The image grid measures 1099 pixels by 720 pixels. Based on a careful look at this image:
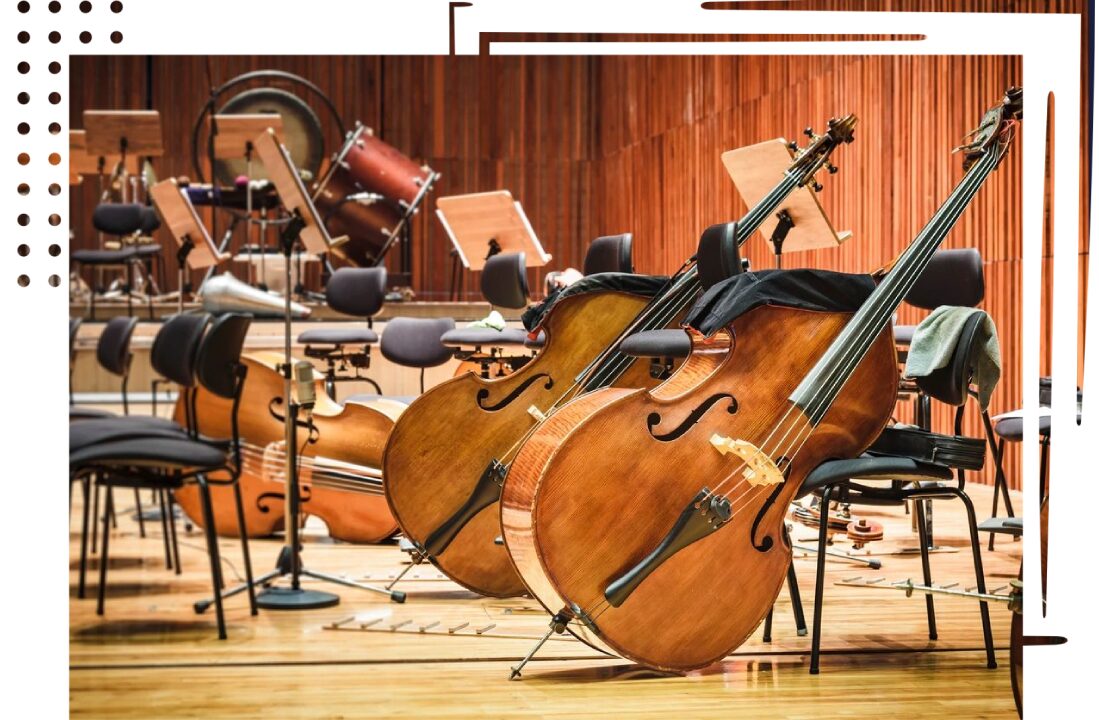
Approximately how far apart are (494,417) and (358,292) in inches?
115

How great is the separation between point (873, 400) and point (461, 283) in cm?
226

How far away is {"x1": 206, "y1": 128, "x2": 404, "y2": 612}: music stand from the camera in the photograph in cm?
345

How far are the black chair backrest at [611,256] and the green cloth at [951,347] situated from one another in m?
0.76

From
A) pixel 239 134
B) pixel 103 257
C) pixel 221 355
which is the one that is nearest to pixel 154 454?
pixel 221 355

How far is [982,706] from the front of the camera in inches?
99.1

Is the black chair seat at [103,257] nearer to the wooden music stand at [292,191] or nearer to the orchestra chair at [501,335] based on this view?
the wooden music stand at [292,191]

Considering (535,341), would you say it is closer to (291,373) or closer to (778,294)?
(291,373)

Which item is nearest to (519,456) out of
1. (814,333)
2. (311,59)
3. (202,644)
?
(814,333)

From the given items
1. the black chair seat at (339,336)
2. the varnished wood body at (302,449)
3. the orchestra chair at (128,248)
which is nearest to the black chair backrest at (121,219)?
the orchestra chair at (128,248)

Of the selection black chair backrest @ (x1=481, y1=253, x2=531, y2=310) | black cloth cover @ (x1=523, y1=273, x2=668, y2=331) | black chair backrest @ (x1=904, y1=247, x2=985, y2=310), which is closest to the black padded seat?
black cloth cover @ (x1=523, y1=273, x2=668, y2=331)

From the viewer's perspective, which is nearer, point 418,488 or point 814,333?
point 814,333

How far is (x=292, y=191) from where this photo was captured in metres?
3.48
